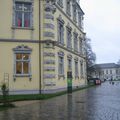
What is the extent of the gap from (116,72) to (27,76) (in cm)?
17064

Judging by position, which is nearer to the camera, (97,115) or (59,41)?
(97,115)

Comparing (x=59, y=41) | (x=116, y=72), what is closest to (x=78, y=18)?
(x=59, y=41)

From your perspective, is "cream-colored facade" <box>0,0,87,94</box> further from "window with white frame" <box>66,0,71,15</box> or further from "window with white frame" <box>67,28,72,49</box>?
"window with white frame" <box>66,0,71,15</box>

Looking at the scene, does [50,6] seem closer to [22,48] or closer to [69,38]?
[22,48]

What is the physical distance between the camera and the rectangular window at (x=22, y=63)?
27.9m

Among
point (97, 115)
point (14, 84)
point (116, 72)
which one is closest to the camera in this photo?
point (97, 115)

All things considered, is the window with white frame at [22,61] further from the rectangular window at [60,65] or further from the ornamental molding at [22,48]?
the rectangular window at [60,65]

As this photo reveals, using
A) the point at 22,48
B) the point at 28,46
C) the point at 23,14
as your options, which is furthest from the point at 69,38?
the point at 22,48

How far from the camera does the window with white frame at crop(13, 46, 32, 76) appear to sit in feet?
91.4

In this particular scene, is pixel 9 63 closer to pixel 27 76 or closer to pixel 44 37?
pixel 27 76

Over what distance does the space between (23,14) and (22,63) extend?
4637 mm

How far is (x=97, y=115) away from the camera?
1334 centimetres

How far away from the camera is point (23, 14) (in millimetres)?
28719

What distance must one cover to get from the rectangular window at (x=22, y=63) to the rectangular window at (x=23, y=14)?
2804 mm
